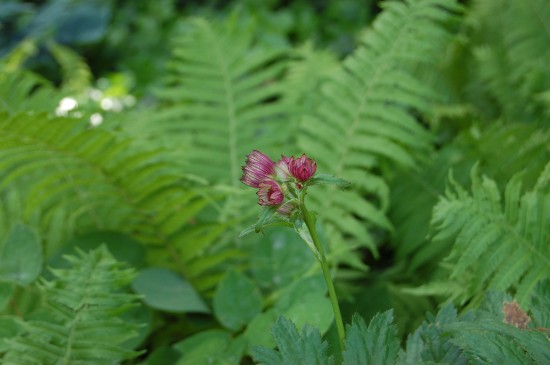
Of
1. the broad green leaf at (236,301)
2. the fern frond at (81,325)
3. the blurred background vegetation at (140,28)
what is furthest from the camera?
the blurred background vegetation at (140,28)

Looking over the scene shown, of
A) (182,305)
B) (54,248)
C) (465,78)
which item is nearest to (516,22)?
(465,78)

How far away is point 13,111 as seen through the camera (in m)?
1.19

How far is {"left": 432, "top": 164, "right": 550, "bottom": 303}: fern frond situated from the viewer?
31.5 inches

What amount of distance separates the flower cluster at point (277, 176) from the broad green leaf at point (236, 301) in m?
0.35

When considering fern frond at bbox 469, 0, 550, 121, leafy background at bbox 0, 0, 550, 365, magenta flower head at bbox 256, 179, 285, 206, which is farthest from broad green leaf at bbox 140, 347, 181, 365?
fern frond at bbox 469, 0, 550, 121

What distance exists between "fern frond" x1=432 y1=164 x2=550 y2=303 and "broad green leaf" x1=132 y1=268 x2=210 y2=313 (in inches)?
16.3

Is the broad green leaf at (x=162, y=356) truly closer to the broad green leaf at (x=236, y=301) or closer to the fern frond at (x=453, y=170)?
the broad green leaf at (x=236, y=301)

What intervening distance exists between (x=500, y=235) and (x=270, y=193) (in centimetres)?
40

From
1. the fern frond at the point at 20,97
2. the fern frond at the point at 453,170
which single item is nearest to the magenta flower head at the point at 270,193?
the fern frond at the point at 453,170

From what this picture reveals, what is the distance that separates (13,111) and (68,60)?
1.05 metres

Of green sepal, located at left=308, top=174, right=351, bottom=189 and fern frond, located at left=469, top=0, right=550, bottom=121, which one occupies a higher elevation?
fern frond, located at left=469, top=0, right=550, bottom=121

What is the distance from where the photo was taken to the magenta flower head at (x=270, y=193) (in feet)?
1.91

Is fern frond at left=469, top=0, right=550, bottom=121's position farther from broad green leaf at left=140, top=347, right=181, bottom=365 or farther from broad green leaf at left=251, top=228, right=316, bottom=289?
broad green leaf at left=140, top=347, right=181, bottom=365

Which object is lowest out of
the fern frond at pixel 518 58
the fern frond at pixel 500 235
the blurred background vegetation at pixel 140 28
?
the fern frond at pixel 500 235
